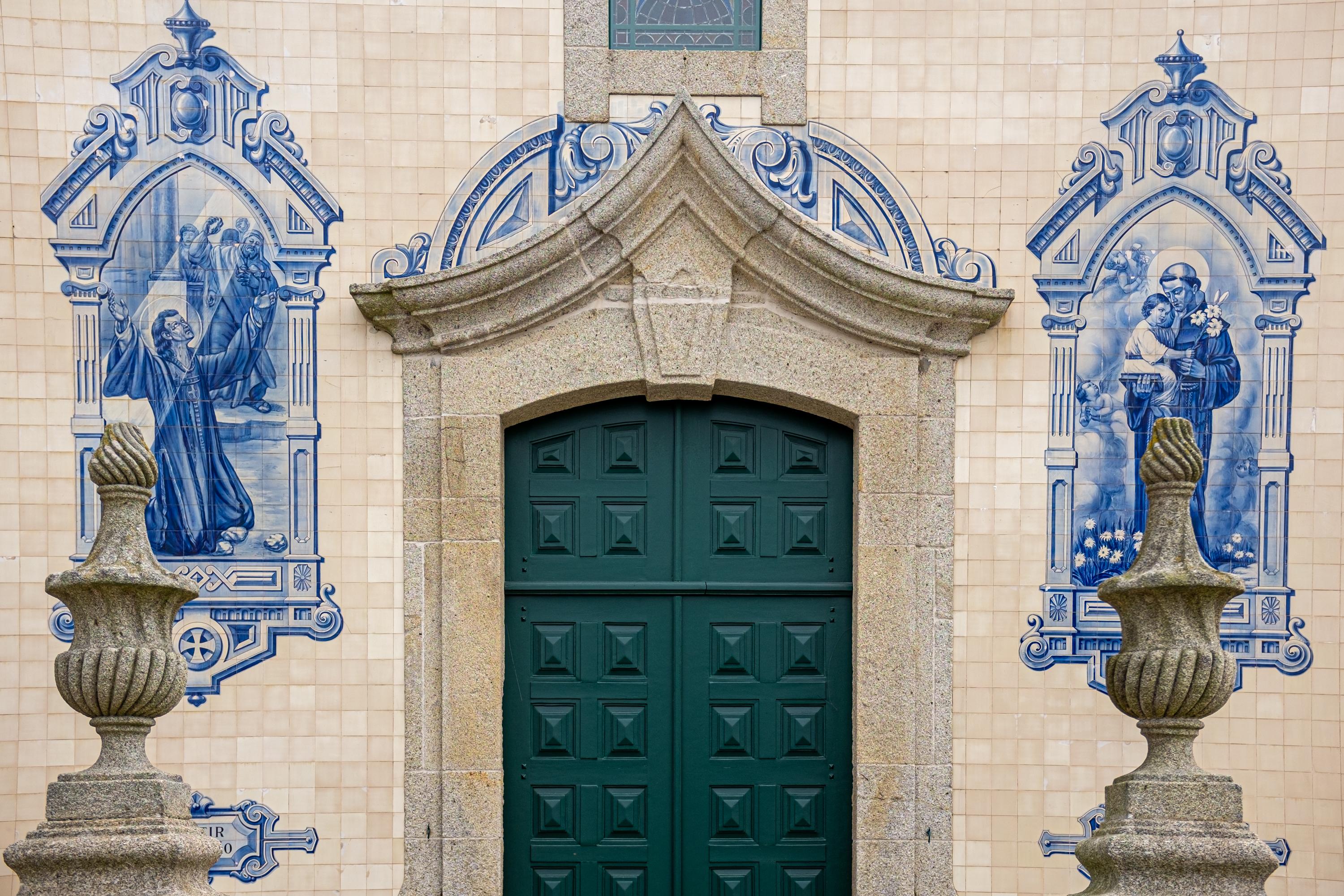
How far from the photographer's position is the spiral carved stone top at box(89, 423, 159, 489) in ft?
19.6

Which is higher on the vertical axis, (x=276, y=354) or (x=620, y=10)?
(x=620, y=10)

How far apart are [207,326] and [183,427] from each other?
469 millimetres

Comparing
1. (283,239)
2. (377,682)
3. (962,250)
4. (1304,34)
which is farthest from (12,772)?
(1304,34)

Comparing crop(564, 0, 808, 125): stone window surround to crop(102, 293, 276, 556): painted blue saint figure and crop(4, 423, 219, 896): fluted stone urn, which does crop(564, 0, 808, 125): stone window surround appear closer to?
crop(102, 293, 276, 556): painted blue saint figure

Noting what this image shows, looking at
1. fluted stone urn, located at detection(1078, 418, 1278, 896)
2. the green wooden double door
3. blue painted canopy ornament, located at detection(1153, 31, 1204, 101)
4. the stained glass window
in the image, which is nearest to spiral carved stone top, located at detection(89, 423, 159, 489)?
the green wooden double door

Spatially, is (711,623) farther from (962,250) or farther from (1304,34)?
(1304,34)

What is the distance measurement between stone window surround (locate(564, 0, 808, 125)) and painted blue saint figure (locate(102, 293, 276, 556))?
1981 millimetres

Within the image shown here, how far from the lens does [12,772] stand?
7.33 meters

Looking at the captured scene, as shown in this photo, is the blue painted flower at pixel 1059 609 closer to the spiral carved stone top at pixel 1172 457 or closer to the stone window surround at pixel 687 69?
the spiral carved stone top at pixel 1172 457

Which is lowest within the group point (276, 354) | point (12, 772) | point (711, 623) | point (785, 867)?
point (785, 867)

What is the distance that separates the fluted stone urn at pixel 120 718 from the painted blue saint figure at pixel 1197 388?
4.22 meters

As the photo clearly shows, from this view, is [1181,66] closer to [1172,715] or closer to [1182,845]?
[1172,715]

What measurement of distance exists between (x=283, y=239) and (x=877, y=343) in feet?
9.00

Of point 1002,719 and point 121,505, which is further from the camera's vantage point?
point 1002,719
